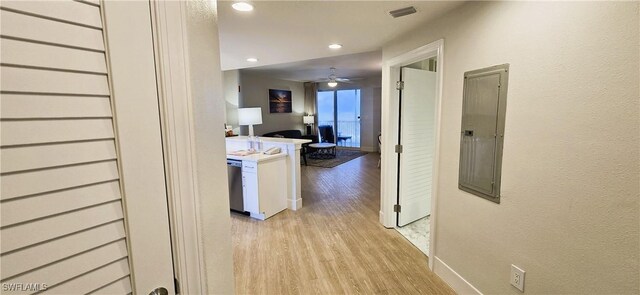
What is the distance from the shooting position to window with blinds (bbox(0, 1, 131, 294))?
530 mm

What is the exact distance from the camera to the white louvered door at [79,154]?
0.54 m

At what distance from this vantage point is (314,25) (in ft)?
7.46

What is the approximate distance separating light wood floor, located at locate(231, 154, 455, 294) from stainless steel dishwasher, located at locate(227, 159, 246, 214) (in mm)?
147

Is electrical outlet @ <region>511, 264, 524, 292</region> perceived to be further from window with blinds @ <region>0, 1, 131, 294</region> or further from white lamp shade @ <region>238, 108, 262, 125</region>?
white lamp shade @ <region>238, 108, 262, 125</region>

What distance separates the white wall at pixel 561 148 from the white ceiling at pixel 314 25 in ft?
1.56

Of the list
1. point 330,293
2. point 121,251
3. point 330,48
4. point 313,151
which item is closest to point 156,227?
point 121,251

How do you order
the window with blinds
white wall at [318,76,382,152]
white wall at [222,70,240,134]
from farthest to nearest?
white wall at [318,76,382,152] < white wall at [222,70,240,134] < the window with blinds

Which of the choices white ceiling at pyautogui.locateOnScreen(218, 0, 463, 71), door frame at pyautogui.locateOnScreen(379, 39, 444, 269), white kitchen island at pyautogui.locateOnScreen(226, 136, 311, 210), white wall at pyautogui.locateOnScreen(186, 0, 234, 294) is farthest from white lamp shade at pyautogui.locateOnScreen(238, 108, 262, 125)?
white wall at pyautogui.locateOnScreen(186, 0, 234, 294)

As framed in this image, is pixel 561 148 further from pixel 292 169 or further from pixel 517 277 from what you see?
pixel 292 169

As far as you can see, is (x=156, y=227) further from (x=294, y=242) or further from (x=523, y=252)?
(x=294, y=242)

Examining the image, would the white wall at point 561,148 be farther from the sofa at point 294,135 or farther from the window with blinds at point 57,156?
the sofa at point 294,135

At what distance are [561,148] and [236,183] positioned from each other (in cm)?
330

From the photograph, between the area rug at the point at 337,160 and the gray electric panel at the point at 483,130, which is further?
the area rug at the point at 337,160

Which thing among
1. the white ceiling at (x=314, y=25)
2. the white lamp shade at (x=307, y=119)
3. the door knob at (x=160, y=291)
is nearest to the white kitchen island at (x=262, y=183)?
the white ceiling at (x=314, y=25)
